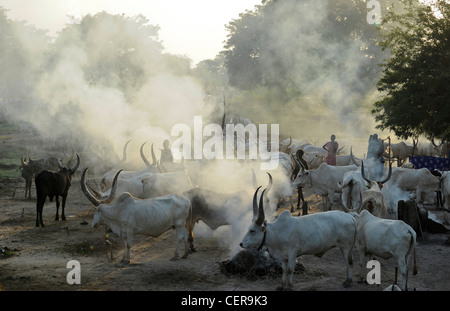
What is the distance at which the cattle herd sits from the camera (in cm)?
931

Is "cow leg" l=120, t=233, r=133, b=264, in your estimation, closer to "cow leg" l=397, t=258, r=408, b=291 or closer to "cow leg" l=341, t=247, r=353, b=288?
"cow leg" l=341, t=247, r=353, b=288

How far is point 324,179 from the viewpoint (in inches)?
637

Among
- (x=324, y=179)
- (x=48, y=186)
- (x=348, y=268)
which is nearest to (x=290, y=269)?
(x=348, y=268)

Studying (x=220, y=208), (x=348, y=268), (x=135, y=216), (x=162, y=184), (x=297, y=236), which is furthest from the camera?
(x=162, y=184)

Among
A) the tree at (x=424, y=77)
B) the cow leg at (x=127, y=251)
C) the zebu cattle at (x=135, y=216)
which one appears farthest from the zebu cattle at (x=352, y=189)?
the tree at (x=424, y=77)

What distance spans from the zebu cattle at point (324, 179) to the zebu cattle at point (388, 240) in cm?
606

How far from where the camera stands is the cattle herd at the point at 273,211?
367 inches

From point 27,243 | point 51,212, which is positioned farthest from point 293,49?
point 27,243

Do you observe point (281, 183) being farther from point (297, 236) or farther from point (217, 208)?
point (297, 236)

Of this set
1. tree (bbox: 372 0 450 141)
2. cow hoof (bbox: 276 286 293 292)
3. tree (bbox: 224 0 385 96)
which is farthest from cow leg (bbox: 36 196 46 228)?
tree (bbox: 224 0 385 96)

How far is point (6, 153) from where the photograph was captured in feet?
108

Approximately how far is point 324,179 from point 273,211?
288 centimetres

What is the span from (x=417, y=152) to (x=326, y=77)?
2278cm

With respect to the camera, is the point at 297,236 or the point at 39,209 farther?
the point at 39,209
